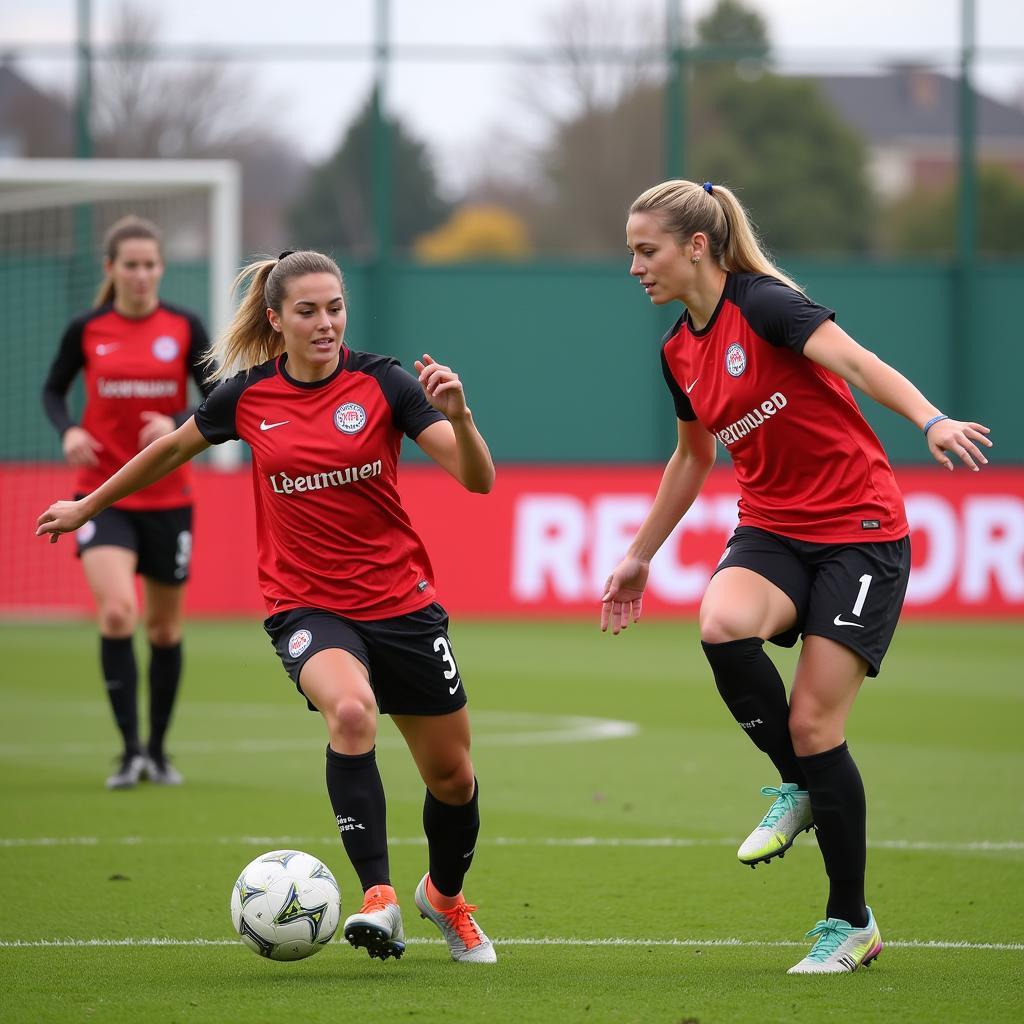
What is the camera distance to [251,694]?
12.4 metres

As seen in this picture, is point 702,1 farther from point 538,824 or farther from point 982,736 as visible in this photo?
point 538,824

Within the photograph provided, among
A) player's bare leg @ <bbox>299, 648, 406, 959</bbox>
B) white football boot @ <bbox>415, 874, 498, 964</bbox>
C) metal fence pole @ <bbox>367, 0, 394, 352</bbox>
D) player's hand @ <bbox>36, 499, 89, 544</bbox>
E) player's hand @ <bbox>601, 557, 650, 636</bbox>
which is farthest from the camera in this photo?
metal fence pole @ <bbox>367, 0, 394, 352</bbox>

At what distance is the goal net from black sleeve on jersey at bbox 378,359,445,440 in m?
8.92

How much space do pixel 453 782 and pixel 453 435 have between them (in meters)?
1.02

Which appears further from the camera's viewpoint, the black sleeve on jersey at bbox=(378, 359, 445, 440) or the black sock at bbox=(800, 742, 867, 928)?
the black sleeve on jersey at bbox=(378, 359, 445, 440)

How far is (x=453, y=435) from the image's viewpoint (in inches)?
201

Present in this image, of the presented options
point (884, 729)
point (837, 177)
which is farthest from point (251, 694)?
point (837, 177)

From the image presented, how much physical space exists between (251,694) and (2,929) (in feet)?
22.3

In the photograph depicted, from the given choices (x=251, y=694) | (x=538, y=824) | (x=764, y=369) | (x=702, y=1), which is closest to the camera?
(x=764, y=369)

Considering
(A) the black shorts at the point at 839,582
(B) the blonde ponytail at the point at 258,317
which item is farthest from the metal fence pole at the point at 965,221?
(B) the blonde ponytail at the point at 258,317

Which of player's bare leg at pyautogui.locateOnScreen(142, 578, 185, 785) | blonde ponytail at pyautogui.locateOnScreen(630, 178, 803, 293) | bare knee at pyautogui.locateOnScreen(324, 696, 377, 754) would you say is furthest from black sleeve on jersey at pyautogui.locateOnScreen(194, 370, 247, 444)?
player's bare leg at pyautogui.locateOnScreen(142, 578, 185, 785)

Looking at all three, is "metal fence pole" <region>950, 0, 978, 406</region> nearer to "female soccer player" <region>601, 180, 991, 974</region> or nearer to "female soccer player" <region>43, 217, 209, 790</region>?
"female soccer player" <region>43, 217, 209, 790</region>

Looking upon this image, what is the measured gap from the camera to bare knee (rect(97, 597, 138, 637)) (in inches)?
332

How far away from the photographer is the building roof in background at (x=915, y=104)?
74.2ft
